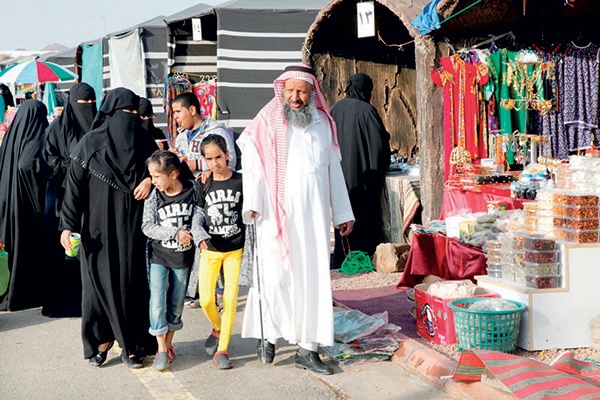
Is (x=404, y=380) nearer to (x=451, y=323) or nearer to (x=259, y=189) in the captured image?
(x=451, y=323)

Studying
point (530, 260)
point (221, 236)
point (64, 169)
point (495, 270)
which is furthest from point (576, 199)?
point (64, 169)

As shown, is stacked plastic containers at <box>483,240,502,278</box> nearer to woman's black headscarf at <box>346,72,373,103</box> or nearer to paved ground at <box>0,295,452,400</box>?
paved ground at <box>0,295,452,400</box>

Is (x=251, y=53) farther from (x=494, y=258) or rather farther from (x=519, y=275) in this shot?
(x=519, y=275)

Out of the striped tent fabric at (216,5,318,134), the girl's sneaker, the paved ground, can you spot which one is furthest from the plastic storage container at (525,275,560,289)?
the striped tent fabric at (216,5,318,134)

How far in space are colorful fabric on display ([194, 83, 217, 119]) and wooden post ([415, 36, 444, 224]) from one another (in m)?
8.09

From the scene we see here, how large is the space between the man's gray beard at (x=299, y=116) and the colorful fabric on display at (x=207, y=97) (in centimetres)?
1092

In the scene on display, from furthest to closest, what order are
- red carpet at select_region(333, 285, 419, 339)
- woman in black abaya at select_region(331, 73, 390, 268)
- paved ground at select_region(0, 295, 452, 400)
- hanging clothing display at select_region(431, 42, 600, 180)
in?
woman in black abaya at select_region(331, 73, 390, 268) → hanging clothing display at select_region(431, 42, 600, 180) → red carpet at select_region(333, 285, 419, 339) → paved ground at select_region(0, 295, 452, 400)

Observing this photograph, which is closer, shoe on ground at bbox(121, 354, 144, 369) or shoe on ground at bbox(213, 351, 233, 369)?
shoe on ground at bbox(213, 351, 233, 369)

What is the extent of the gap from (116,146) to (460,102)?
430 centimetres

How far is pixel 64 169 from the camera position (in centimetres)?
824

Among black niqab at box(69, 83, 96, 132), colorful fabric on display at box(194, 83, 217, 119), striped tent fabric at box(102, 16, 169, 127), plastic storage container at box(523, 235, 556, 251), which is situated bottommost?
plastic storage container at box(523, 235, 556, 251)

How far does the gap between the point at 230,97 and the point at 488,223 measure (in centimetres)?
905

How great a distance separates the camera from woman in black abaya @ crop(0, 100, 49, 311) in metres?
Answer: 8.57

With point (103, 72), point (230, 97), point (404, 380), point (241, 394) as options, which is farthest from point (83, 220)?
point (103, 72)
